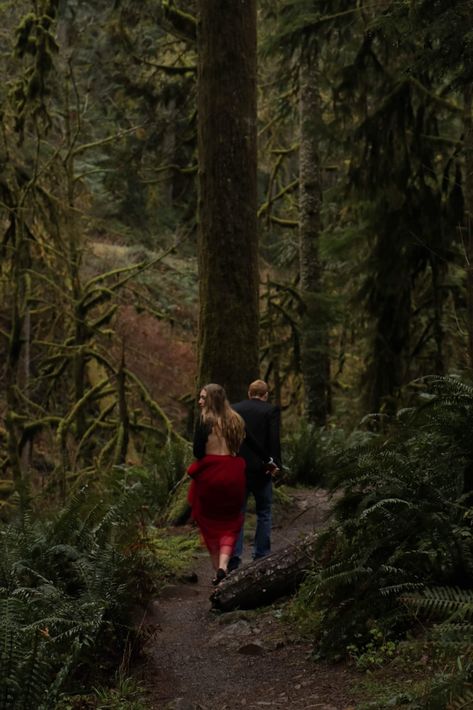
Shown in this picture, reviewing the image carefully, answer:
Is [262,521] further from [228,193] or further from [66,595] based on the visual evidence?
[228,193]

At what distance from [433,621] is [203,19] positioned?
22.8 ft

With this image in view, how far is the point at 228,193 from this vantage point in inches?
349

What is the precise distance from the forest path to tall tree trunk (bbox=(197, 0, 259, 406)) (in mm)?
3050

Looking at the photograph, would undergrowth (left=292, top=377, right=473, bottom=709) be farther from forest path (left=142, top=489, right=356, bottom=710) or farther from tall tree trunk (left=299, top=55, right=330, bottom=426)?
tall tree trunk (left=299, top=55, right=330, bottom=426)

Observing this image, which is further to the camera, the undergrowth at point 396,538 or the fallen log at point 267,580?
the fallen log at point 267,580

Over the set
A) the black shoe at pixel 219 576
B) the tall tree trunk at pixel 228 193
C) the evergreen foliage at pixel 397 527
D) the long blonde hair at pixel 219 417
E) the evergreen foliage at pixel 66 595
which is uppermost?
the tall tree trunk at pixel 228 193

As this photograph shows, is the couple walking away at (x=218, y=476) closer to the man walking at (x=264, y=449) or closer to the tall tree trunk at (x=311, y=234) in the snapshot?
the man walking at (x=264, y=449)

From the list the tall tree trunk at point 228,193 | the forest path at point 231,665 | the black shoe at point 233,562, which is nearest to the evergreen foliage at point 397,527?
the forest path at point 231,665

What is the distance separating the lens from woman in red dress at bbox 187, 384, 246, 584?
6.82m

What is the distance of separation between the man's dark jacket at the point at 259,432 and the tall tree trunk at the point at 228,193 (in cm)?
→ 144

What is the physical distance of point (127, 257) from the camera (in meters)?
22.5

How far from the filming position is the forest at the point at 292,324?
4.70 m

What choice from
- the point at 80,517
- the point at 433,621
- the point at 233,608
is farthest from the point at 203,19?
the point at 433,621

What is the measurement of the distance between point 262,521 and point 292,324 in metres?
6.69
